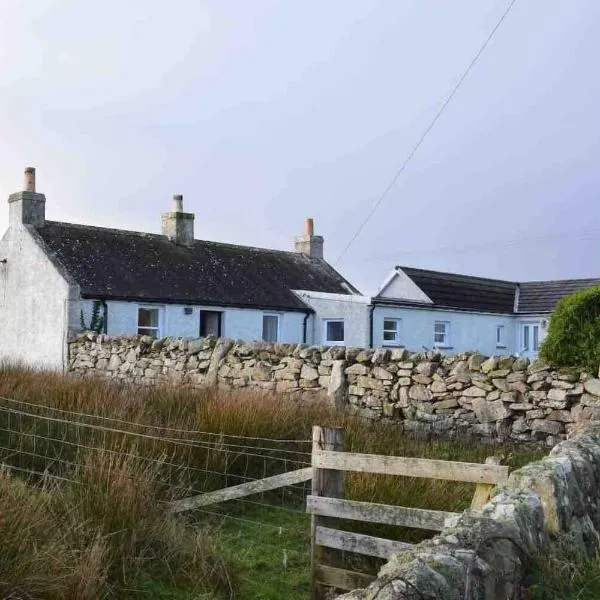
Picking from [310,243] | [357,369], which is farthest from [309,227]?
[357,369]

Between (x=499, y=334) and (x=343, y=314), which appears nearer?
(x=343, y=314)

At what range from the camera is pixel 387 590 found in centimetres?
235

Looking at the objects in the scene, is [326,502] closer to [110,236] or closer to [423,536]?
[423,536]

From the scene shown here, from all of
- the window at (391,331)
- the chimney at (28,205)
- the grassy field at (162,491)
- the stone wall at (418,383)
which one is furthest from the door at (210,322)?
the grassy field at (162,491)

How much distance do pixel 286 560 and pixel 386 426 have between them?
4.48m

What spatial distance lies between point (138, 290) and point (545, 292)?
16102mm

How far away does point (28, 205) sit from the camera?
21188 millimetres

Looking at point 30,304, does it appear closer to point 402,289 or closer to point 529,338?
point 402,289

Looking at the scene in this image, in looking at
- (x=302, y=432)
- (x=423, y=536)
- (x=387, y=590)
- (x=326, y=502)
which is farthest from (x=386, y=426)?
(x=387, y=590)

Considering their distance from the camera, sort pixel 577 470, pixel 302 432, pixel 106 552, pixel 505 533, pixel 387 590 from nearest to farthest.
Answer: pixel 387 590 → pixel 505 533 → pixel 577 470 → pixel 106 552 → pixel 302 432

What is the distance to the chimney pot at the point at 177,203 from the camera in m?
24.6

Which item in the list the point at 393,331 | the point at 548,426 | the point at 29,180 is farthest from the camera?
the point at 393,331

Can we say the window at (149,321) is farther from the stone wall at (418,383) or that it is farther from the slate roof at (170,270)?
the stone wall at (418,383)

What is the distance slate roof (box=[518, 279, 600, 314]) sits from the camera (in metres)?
27.6
